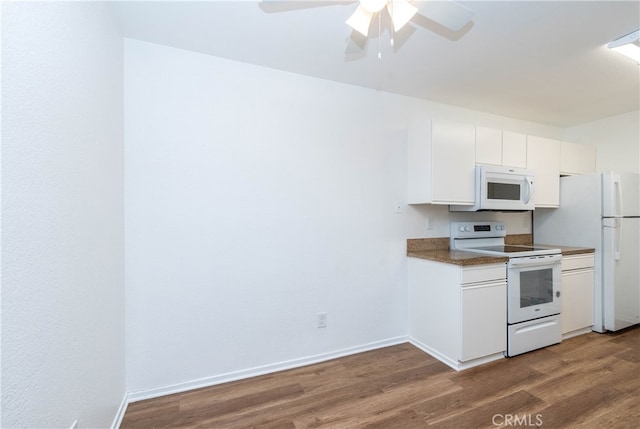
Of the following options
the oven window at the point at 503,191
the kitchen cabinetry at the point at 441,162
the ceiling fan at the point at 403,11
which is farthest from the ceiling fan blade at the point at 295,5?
the oven window at the point at 503,191

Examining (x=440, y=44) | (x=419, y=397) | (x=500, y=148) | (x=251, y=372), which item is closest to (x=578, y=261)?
(x=500, y=148)

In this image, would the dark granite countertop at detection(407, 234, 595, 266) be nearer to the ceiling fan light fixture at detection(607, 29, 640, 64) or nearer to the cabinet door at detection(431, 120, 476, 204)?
the cabinet door at detection(431, 120, 476, 204)

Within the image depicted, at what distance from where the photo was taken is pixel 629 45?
1911 mm

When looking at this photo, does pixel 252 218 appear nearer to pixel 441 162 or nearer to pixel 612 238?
pixel 441 162

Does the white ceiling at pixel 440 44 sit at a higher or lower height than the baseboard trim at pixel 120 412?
higher

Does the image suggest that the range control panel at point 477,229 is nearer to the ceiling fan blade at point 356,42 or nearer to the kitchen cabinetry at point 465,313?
the kitchen cabinetry at point 465,313

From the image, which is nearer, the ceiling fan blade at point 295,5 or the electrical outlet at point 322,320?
the ceiling fan blade at point 295,5

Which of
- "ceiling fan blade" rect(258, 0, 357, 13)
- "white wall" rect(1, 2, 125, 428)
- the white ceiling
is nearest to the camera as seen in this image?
"white wall" rect(1, 2, 125, 428)

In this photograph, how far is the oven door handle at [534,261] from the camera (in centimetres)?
237

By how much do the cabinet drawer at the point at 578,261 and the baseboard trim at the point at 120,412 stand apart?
388 cm

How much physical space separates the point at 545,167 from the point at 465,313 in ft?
6.88

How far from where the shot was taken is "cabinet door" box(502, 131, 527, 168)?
110 inches

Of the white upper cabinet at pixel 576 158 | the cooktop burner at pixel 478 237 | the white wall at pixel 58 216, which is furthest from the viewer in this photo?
the white upper cabinet at pixel 576 158

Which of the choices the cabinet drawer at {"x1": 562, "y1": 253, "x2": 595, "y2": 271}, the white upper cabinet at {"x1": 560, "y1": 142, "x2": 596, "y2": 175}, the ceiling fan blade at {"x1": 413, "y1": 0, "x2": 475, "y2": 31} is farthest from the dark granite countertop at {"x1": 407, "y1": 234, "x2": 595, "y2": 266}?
the ceiling fan blade at {"x1": 413, "y1": 0, "x2": 475, "y2": 31}
